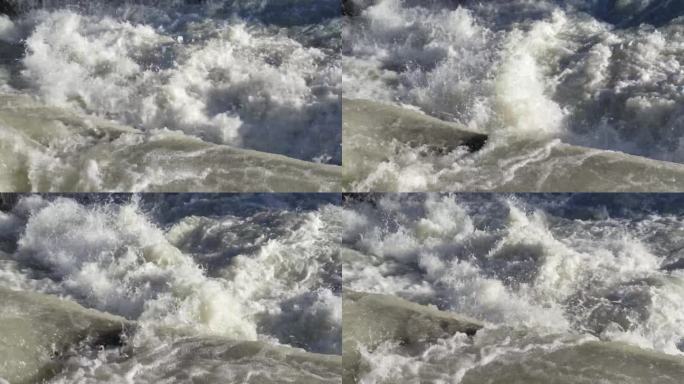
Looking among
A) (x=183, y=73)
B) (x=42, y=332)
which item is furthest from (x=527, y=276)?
(x=183, y=73)

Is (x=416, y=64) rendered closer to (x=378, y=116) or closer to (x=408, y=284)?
(x=378, y=116)

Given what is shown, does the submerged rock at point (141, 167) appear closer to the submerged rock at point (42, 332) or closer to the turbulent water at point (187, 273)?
the turbulent water at point (187, 273)

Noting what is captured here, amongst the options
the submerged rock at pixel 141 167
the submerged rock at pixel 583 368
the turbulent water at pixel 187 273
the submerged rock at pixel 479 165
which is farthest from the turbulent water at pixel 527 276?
the submerged rock at pixel 141 167

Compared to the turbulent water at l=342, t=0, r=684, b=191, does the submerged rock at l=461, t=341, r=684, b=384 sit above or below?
below

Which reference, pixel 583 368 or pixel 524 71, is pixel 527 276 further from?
pixel 524 71

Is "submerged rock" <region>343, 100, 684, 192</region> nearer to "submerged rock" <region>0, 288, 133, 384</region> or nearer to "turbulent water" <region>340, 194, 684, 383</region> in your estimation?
"turbulent water" <region>340, 194, 684, 383</region>

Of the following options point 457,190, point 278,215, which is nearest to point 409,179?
point 457,190

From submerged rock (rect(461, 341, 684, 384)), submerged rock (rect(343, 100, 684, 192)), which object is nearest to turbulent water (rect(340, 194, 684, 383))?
submerged rock (rect(461, 341, 684, 384))
